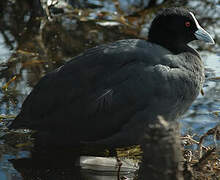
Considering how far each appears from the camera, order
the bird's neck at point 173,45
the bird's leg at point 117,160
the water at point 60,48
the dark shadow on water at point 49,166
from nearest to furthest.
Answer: the bird's leg at point 117,160, the dark shadow on water at point 49,166, the bird's neck at point 173,45, the water at point 60,48

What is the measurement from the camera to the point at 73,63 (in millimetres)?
4215

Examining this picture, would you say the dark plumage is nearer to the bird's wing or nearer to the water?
the bird's wing

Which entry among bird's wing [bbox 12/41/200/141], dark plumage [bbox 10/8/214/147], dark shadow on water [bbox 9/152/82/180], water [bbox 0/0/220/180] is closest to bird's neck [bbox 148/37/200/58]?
dark plumage [bbox 10/8/214/147]

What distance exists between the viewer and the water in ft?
15.4

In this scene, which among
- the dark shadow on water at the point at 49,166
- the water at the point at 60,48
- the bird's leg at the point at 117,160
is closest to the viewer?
the bird's leg at the point at 117,160

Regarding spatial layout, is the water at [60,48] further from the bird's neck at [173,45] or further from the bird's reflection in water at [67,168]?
the bird's neck at [173,45]

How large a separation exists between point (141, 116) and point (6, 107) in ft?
5.10

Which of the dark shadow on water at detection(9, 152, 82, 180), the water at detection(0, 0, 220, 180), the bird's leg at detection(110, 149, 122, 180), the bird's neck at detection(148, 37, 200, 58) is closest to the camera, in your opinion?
the bird's leg at detection(110, 149, 122, 180)

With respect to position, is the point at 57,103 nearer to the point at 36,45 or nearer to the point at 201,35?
the point at 201,35

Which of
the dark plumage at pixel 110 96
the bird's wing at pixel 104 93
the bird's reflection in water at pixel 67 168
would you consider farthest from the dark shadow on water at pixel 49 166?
the bird's wing at pixel 104 93

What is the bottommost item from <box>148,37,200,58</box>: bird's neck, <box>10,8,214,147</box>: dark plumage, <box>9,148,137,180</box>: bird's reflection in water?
<box>9,148,137,180</box>: bird's reflection in water

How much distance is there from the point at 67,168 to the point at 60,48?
240cm

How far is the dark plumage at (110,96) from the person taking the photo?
401cm

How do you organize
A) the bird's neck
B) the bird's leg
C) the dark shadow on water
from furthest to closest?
1. the bird's neck
2. the dark shadow on water
3. the bird's leg
